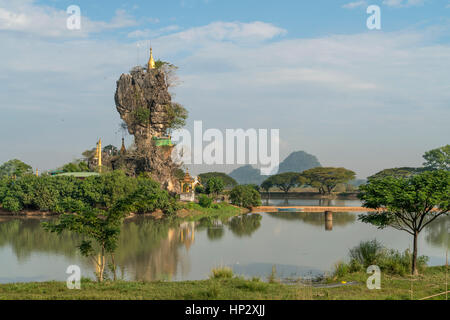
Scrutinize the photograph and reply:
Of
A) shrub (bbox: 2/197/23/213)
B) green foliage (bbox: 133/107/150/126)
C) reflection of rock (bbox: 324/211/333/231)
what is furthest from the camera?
green foliage (bbox: 133/107/150/126)

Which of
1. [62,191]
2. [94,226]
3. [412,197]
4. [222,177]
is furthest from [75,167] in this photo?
[412,197]

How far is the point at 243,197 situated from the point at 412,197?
128 ft

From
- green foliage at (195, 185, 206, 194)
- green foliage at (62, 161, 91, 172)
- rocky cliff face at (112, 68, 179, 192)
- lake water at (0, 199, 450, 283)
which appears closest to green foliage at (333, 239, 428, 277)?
lake water at (0, 199, 450, 283)

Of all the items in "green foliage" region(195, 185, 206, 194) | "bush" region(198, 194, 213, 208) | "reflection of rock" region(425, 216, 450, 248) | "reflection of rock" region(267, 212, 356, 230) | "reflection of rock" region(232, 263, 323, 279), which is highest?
"green foliage" region(195, 185, 206, 194)

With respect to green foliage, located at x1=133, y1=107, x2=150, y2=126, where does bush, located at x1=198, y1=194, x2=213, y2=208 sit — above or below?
below

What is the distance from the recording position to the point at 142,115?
5484 centimetres

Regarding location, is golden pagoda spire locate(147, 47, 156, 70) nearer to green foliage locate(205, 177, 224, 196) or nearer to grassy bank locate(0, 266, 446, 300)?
green foliage locate(205, 177, 224, 196)

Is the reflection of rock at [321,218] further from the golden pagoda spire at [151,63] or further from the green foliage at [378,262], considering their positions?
the golden pagoda spire at [151,63]

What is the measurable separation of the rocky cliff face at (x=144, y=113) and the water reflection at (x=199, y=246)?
48.0 feet

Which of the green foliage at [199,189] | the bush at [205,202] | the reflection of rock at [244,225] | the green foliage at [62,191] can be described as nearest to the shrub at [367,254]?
the reflection of rock at [244,225]

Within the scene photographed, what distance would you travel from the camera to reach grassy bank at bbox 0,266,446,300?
1084 centimetres

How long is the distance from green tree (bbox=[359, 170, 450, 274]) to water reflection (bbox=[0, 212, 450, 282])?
442 cm

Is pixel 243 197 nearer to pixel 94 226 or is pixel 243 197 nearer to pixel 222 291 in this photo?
pixel 94 226
